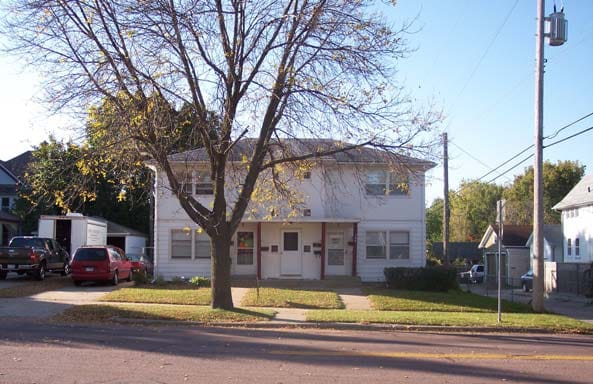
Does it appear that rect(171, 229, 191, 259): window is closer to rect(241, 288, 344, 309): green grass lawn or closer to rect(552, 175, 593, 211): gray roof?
rect(241, 288, 344, 309): green grass lawn

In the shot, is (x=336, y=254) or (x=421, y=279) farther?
(x=336, y=254)

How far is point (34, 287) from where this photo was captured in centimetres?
2272

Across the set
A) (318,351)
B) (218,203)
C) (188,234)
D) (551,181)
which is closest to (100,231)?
(188,234)

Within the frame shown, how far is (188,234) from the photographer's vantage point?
90.8 feet

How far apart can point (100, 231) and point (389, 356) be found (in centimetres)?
2456

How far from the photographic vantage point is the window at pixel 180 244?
28047 millimetres

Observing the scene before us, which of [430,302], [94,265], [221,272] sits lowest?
[430,302]

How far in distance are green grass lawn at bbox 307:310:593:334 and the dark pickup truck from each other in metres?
13.5

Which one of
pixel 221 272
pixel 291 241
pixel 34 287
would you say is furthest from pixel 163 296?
pixel 291 241

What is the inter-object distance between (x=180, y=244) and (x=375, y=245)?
8732mm

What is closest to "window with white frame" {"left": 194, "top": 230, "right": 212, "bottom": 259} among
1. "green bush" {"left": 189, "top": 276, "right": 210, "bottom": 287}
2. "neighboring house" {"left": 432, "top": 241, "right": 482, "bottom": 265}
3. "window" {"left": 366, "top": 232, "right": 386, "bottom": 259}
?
"green bush" {"left": 189, "top": 276, "right": 210, "bottom": 287}

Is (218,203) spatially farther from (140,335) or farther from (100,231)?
(100,231)

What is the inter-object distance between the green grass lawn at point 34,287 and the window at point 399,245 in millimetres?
13779

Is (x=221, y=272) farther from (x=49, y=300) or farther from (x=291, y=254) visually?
(x=291, y=254)
